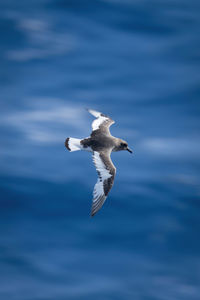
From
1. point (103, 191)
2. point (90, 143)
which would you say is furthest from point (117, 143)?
point (103, 191)

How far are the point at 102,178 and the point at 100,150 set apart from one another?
0.91 meters

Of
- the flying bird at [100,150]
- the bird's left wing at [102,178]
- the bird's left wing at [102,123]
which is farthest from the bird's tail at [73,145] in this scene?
the bird's left wing at [102,123]

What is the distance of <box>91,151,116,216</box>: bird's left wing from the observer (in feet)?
42.6

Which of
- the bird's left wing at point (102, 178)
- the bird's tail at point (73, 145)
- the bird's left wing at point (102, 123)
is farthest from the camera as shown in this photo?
the bird's left wing at point (102, 123)

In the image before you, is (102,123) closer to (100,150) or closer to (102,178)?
(100,150)

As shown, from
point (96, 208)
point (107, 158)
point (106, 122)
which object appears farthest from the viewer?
point (106, 122)

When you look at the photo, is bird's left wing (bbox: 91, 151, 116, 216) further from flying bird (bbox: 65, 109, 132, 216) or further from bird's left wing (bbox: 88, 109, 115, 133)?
bird's left wing (bbox: 88, 109, 115, 133)

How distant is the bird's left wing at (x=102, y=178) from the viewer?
12977 mm

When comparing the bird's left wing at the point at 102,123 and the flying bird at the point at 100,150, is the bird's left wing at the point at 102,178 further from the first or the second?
the bird's left wing at the point at 102,123

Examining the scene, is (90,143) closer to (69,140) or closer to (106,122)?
(69,140)

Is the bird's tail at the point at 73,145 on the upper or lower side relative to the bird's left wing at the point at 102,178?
upper

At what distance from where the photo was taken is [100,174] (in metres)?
13.4

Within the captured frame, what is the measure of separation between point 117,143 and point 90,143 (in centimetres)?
76

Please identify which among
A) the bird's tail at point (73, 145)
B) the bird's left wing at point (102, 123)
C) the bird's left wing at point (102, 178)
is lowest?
the bird's left wing at point (102, 178)
